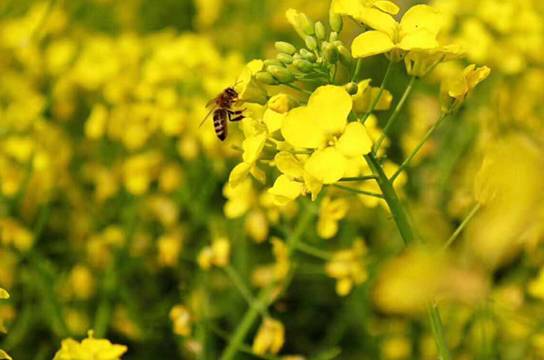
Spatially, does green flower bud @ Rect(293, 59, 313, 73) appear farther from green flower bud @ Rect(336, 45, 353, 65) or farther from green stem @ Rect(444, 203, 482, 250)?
green stem @ Rect(444, 203, 482, 250)

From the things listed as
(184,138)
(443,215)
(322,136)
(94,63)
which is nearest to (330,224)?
(322,136)

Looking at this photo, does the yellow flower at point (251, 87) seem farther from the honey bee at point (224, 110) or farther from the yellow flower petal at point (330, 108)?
the yellow flower petal at point (330, 108)

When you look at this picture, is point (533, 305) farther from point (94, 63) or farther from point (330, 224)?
point (94, 63)

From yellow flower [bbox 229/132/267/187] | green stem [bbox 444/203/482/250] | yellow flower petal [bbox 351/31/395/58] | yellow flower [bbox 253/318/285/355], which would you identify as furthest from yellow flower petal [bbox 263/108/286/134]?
yellow flower [bbox 253/318/285/355]

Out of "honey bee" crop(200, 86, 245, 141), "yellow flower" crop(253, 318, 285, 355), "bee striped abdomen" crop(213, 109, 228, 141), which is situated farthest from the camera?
"yellow flower" crop(253, 318, 285, 355)

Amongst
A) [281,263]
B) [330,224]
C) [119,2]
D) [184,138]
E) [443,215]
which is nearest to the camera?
[330,224]

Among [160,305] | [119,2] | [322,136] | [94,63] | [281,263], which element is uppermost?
[119,2]
